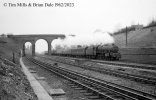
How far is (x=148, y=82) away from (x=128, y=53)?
24902mm

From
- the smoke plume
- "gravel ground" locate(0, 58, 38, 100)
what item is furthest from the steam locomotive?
"gravel ground" locate(0, 58, 38, 100)

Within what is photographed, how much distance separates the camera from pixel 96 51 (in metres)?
38.2

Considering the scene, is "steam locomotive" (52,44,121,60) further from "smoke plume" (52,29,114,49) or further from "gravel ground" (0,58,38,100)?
"gravel ground" (0,58,38,100)

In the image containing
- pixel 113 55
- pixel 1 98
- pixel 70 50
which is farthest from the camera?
pixel 70 50

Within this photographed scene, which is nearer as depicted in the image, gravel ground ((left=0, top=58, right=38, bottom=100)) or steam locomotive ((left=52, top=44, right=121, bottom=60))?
gravel ground ((left=0, top=58, right=38, bottom=100))

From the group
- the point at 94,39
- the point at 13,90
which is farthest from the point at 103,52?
the point at 13,90

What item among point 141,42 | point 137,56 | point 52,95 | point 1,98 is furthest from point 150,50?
point 1,98

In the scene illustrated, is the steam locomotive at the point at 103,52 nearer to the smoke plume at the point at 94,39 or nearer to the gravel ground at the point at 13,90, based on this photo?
the smoke plume at the point at 94,39

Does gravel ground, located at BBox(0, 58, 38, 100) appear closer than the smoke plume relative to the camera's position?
Yes

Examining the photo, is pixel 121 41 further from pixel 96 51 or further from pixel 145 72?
pixel 145 72

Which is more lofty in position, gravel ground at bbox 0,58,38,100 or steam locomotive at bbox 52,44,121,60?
steam locomotive at bbox 52,44,121,60

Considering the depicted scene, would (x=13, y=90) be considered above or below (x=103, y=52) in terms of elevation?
below

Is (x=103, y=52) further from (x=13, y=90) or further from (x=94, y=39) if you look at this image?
(x=13, y=90)

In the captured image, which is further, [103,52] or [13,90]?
[103,52]
